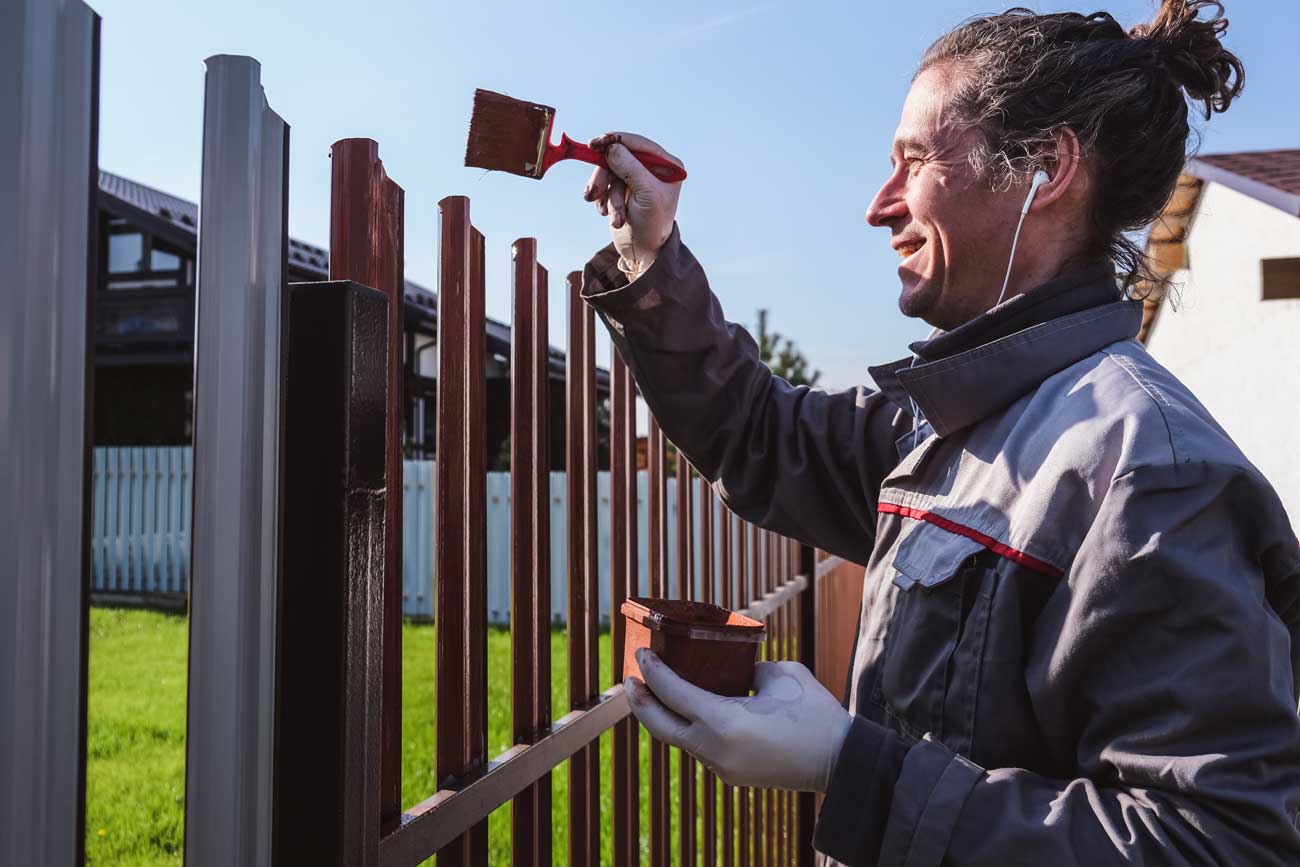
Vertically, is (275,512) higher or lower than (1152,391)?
lower

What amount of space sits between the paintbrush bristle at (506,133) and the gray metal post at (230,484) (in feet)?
2.26

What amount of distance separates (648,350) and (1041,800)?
120 centimetres

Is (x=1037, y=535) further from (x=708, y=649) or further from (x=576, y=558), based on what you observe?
(x=576, y=558)

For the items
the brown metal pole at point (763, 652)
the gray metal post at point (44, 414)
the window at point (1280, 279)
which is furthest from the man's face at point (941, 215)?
the window at point (1280, 279)

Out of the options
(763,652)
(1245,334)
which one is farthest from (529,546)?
(1245,334)

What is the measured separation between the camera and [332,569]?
103 cm

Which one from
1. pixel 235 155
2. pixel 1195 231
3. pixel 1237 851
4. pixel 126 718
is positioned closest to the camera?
pixel 235 155

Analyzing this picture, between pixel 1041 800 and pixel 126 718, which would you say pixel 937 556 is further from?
pixel 126 718

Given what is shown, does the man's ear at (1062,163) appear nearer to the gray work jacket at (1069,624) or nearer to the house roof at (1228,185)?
the gray work jacket at (1069,624)

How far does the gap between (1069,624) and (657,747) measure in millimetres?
1529

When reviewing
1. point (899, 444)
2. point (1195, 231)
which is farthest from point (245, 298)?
point (1195, 231)

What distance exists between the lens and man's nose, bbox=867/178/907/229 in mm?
1825

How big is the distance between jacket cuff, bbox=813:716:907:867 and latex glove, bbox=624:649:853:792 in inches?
1.2

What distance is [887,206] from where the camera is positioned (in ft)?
6.05
